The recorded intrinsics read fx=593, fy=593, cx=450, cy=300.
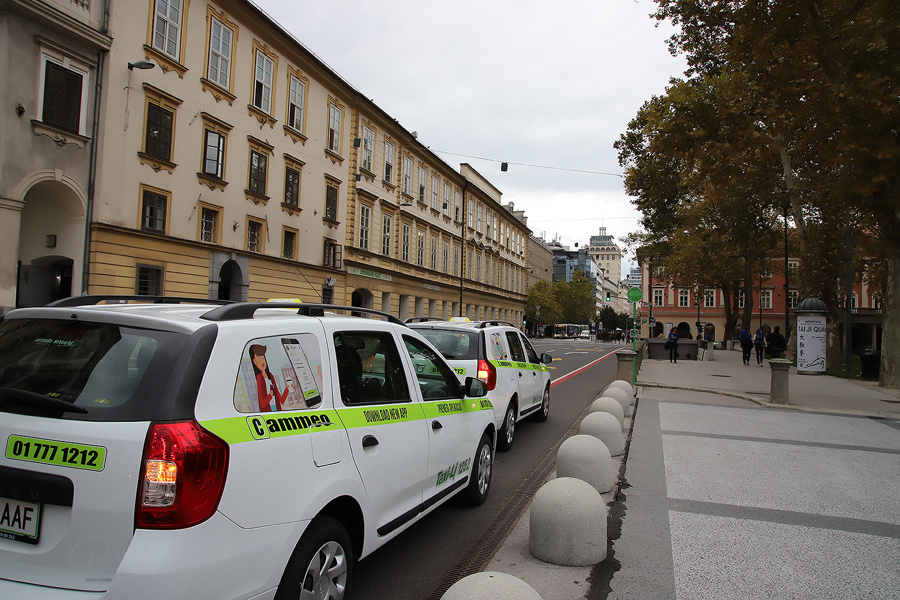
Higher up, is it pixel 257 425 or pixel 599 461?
pixel 257 425

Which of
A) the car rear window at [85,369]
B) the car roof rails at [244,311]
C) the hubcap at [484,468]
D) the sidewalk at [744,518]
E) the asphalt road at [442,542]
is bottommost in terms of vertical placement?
the asphalt road at [442,542]

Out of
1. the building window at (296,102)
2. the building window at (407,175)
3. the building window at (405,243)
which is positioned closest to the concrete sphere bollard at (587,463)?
the building window at (296,102)

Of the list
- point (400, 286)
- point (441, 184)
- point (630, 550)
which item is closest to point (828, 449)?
point (630, 550)

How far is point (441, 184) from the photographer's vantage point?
43.7 metres

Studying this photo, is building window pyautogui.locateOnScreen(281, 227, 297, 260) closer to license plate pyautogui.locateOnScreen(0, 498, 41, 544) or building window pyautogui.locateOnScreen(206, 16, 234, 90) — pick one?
building window pyautogui.locateOnScreen(206, 16, 234, 90)

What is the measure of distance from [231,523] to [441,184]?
42.3 m

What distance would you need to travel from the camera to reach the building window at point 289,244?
84.6ft

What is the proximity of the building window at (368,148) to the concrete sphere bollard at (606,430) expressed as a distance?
26629mm

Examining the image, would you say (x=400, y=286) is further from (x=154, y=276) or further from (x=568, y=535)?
(x=568, y=535)

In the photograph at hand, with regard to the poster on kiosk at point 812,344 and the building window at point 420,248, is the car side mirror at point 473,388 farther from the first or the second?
the building window at point 420,248

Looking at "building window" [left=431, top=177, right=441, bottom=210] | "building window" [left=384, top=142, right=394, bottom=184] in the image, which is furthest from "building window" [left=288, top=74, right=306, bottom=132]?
"building window" [left=431, top=177, right=441, bottom=210]

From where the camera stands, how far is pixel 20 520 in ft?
7.87

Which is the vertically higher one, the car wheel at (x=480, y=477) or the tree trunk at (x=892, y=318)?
the tree trunk at (x=892, y=318)

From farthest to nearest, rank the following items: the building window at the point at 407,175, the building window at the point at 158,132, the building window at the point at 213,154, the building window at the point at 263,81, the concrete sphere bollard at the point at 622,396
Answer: the building window at the point at 407,175 < the building window at the point at 263,81 < the building window at the point at 213,154 < the building window at the point at 158,132 < the concrete sphere bollard at the point at 622,396
